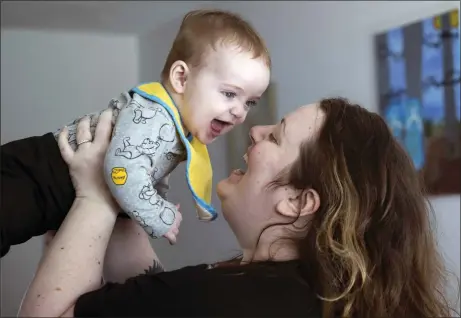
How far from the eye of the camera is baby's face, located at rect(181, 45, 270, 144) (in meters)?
1.18

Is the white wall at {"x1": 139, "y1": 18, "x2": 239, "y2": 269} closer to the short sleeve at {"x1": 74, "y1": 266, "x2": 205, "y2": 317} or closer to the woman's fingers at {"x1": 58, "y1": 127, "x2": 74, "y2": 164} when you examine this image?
the woman's fingers at {"x1": 58, "y1": 127, "x2": 74, "y2": 164}

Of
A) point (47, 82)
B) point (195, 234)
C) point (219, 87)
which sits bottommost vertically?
point (195, 234)

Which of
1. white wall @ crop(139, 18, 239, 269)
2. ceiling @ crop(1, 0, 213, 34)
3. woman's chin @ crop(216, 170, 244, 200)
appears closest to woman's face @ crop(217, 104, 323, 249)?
woman's chin @ crop(216, 170, 244, 200)

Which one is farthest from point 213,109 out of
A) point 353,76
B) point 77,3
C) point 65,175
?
point 77,3

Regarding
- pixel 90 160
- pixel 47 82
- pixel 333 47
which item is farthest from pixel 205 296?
pixel 47 82

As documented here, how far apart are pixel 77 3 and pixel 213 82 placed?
2.64 metres

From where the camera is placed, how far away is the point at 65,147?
1.12 meters

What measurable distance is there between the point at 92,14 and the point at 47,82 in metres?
0.56

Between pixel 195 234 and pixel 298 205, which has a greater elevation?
pixel 298 205

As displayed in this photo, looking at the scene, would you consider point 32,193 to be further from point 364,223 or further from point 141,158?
point 364,223

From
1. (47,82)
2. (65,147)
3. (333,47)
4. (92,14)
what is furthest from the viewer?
(47,82)

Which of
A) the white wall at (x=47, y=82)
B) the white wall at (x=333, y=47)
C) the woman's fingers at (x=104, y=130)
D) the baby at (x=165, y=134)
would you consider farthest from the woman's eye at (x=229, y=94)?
the white wall at (x=47, y=82)

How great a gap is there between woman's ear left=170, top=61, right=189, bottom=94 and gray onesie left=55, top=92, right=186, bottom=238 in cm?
8

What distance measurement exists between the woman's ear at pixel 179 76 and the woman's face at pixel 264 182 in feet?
0.58
